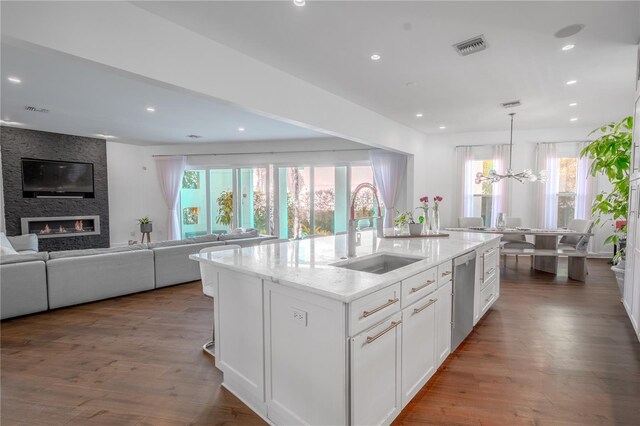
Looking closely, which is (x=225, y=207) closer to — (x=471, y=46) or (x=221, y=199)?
(x=221, y=199)

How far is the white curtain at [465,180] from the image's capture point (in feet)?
24.9

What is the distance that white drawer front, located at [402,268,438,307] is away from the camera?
188 centimetres

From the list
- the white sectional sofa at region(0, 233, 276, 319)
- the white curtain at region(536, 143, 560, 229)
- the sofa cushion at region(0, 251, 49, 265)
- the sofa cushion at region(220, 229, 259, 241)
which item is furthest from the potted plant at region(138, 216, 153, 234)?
the white curtain at region(536, 143, 560, 229)

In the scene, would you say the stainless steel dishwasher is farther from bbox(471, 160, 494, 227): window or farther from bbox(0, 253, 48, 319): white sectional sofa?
bbox(471, 160, 494, 227): window

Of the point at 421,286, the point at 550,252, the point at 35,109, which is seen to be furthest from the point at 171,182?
the point at 550,252

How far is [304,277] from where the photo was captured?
173cm

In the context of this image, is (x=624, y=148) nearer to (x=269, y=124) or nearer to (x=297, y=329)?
(x=297, y=329)

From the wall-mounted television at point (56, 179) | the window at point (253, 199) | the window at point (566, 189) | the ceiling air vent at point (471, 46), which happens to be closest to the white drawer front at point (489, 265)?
the ceiling air vent at point (471, 46)

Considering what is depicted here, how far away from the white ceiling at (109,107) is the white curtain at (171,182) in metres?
0.76

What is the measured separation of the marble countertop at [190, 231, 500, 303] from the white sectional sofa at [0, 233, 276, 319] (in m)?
2.58

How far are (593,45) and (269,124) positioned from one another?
462 centimetres

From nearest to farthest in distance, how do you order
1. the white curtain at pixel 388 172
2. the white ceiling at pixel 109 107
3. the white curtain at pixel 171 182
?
the white ceiling at pixel 109 107 → the white curtain at pixel 388 172 → the white curtain at pixel 171 182

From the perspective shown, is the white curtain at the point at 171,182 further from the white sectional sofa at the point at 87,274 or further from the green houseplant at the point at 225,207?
the white sectional sofa at the point at 87,274

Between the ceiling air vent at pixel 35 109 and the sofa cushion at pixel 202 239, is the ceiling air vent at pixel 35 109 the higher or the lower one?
the higher one
